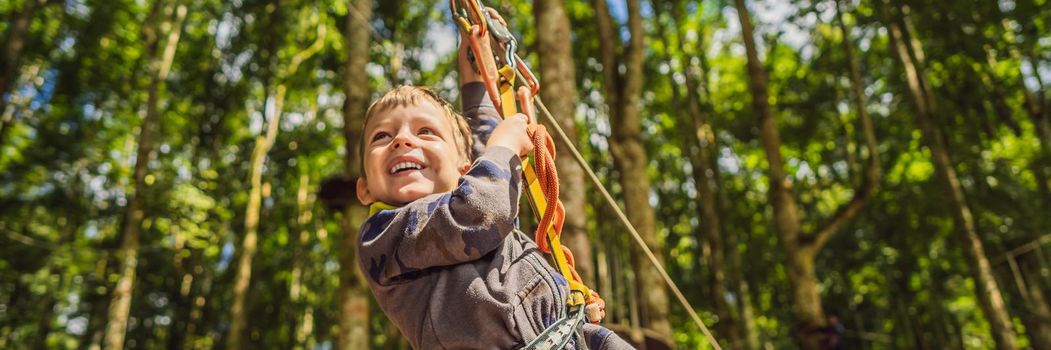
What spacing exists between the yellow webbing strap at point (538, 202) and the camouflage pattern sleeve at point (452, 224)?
0.07 metres

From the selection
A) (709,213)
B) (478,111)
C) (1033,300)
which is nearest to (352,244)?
(478,111)

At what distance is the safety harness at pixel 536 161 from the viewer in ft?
4.31

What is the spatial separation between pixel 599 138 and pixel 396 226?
31.6ft

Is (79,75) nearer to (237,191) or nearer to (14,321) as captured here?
(237,191)

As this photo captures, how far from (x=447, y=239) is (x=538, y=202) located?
0.23 metres

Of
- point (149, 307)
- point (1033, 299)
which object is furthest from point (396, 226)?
point (149, 307)

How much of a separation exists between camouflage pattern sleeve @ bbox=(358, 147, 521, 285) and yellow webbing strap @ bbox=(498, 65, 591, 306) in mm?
73

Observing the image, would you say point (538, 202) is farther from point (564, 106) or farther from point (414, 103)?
point (564, 106)

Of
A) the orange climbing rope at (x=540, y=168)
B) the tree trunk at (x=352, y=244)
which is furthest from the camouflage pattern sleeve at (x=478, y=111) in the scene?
the tree trunk at (x=352, y=244)

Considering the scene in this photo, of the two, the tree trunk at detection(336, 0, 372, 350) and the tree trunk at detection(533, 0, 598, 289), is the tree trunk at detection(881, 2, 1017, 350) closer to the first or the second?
the tree trunk at detection(533, 0, 598, 289)

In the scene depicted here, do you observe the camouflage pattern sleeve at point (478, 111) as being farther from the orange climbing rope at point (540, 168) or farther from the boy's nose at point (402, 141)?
the boy's nose at point (402, 141)

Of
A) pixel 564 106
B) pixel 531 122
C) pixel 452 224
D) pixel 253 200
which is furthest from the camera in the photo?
pixel 253 200

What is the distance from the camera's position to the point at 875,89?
36.5 feet

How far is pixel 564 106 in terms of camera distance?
378 cm
